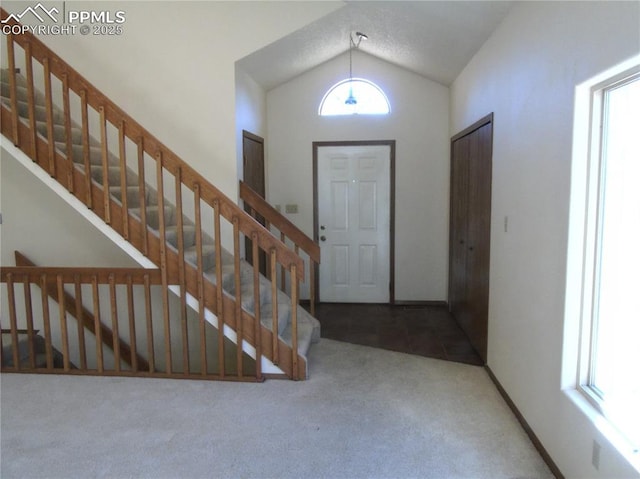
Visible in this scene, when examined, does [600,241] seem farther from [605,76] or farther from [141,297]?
[141,297]

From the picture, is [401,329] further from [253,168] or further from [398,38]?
[398,38]

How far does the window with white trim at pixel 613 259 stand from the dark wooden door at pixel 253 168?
9.73 ft

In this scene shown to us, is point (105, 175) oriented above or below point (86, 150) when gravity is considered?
below

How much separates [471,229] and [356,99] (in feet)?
6.89

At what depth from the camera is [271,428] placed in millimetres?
2611

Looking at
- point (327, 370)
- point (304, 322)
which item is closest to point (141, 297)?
point (304, 322)

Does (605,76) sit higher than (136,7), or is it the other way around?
(136,7)

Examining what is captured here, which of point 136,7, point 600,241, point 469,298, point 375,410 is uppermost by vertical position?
point 136,7

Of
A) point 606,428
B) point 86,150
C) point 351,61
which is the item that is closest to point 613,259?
point 606,428

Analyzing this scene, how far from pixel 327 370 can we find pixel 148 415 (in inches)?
49.6

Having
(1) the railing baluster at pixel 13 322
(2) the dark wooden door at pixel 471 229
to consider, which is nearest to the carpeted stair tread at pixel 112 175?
(1) the railing baluster at pixel 13 322

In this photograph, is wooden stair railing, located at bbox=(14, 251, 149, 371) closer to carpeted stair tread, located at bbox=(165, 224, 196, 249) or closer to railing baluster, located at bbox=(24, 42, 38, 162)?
carpeted stair tread, located at bbox=(165, 224, 196, 249)

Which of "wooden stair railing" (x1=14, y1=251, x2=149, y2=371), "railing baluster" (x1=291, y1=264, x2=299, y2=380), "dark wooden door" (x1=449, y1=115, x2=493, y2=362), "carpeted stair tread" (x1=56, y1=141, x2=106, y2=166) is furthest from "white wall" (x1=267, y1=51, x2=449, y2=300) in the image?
"railing baluster" (x1=291, y1=264, x2=299, y2=380)

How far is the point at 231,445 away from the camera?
7.98 feet
